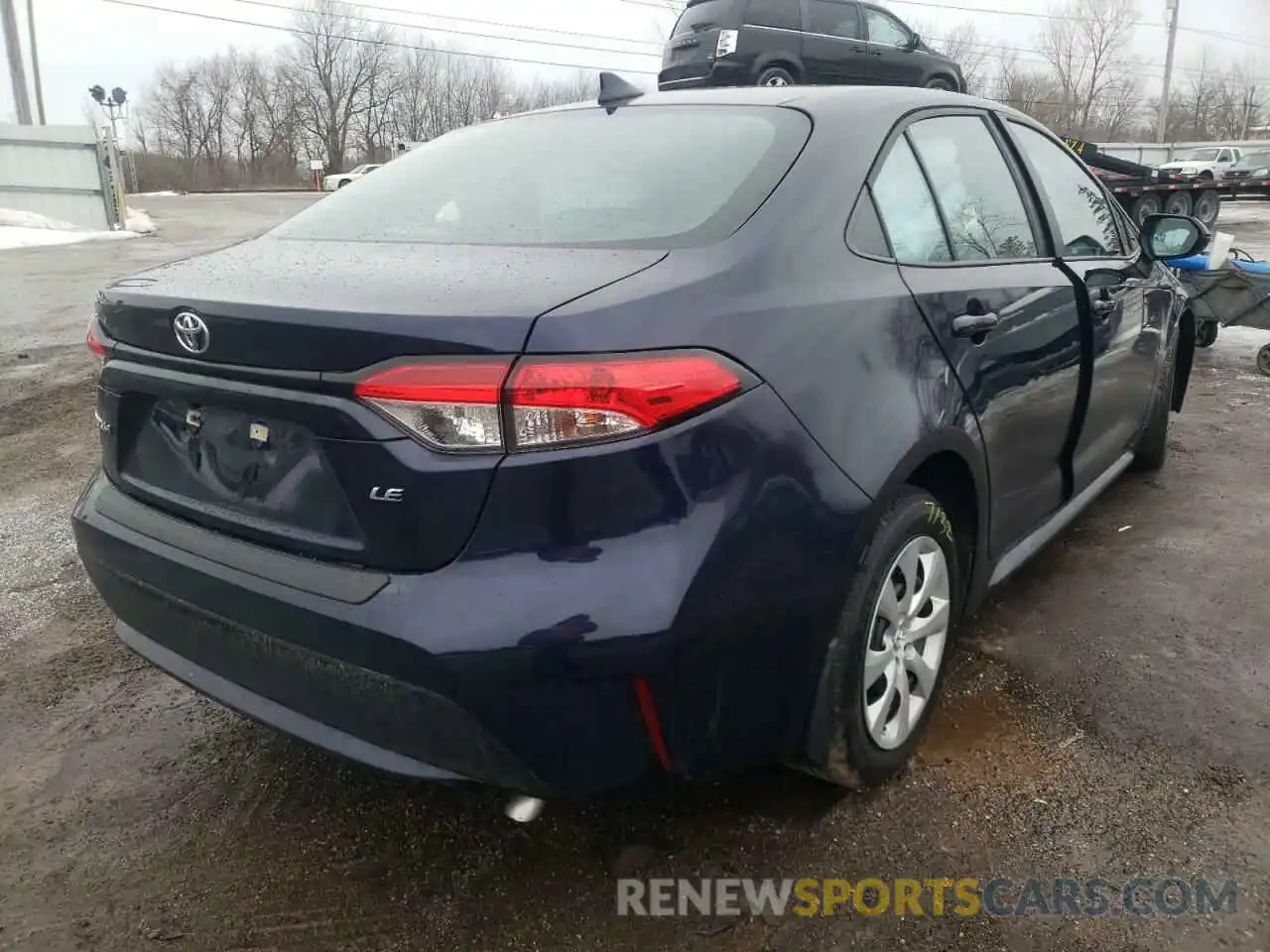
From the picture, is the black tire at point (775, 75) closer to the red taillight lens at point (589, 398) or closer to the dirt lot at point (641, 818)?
the dirt lot at point (641, 818)

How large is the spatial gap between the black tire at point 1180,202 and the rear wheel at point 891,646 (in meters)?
18.0

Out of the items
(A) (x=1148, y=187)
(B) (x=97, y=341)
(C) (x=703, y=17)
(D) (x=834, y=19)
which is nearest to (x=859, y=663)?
(B) (x=97, y=341)

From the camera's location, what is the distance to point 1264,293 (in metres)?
7.09

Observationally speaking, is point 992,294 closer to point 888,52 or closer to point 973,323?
point 973,323

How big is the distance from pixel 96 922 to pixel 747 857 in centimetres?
140

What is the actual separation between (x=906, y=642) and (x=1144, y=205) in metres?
17.0

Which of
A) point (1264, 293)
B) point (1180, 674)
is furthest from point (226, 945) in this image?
point (1264, 293)

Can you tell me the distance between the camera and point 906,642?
7.80 ft

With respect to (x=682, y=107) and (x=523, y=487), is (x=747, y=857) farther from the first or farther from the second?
(x=682, y=107)

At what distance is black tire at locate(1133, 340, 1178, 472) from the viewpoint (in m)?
4.49

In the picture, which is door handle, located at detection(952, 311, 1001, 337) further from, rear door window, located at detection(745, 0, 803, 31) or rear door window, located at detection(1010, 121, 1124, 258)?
rear door window, located at detection(745, 0, 803, 31)

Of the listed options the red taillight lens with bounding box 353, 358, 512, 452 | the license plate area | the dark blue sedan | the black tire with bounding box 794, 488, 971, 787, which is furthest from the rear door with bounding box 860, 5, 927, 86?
the red taillight lens with bounding box 353, 358, 512, 452

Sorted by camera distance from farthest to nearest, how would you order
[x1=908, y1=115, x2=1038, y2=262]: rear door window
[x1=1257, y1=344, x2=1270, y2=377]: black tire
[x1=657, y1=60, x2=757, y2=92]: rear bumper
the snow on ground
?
the snow on ground, [x1=657, y1=60, x2=757, y2=92]: rear bumper, [x1=1257, y1=344, x2=1270, y2=377]: black tire, [x1=908, y1=115, x2=1038, y2=262]: rear door window

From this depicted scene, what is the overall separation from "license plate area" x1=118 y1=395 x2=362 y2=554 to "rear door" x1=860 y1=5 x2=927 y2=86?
1368 cm
